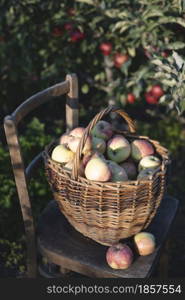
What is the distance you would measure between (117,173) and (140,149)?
209 mm

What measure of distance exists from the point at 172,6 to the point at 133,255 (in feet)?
→ 4.22

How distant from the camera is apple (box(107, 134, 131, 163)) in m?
1.61

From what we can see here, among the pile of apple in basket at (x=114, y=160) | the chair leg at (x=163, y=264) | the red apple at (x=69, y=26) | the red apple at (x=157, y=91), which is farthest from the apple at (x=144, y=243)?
the red apple at (x=69, y=26)

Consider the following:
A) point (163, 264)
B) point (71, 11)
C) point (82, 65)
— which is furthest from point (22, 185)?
point (82, 65)

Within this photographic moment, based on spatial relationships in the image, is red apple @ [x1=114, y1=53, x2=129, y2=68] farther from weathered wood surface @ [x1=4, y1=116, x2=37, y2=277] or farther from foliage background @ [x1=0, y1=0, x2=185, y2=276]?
weathered wood surface @ [x1=4, y1=116, x2=37, y2=277]

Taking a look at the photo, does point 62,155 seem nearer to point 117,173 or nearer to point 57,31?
point 117,173

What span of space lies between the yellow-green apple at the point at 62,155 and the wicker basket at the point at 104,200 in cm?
3

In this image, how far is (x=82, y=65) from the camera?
3447 millimetres

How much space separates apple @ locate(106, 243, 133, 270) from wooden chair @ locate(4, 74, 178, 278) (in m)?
0.02

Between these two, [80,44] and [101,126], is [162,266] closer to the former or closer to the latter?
[101,126]

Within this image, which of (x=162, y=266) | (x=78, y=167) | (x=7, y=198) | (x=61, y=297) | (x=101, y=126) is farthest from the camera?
(x=7, y=198)

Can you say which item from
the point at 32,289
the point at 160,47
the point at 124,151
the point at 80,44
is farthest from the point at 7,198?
the point at 80,44

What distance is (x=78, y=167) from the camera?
1.40 metres

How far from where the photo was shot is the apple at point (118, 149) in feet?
5.27
